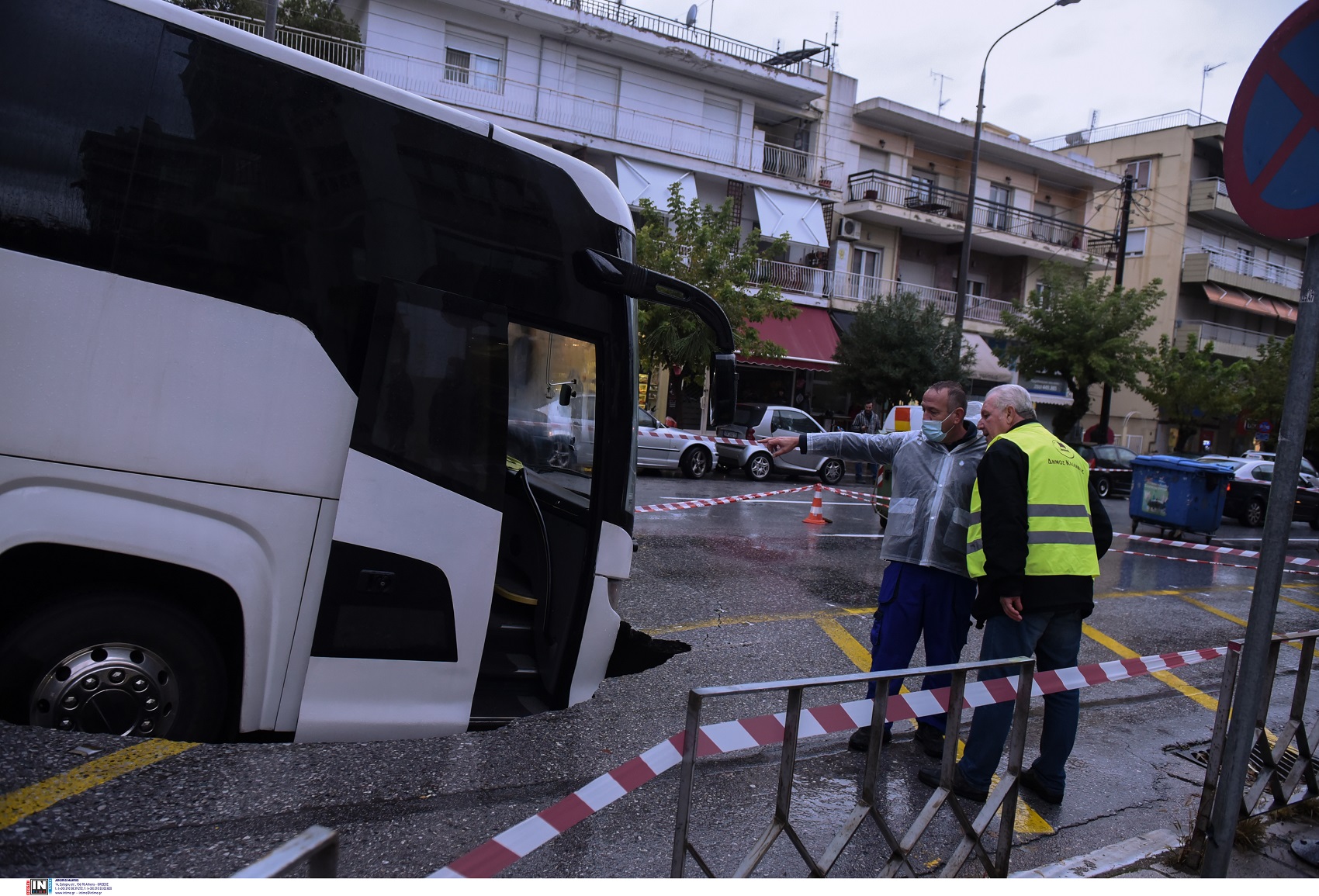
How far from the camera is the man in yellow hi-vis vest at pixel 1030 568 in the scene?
3.82 meters

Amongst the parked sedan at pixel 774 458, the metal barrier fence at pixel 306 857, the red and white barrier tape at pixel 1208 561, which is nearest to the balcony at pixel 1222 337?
the parked sedan at pixel 774 458

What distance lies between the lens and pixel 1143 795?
4.30m

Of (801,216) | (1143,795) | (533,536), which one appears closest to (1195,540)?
(1143,795)

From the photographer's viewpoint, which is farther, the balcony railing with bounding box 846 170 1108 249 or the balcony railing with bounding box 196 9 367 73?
the balcony railing with bounding box 846 170 1108 249

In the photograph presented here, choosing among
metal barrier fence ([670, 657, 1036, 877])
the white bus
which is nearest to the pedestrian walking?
the white bus

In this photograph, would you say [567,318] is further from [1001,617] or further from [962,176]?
[962,176]

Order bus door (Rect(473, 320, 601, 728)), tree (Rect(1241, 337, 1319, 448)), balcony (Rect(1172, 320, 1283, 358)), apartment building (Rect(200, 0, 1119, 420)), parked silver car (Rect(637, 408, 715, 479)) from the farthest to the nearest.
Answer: balcony (Rect(1172, 320, 1283, 358))
tree (Rect(1241, 337, 1319, 448))
apartment building (Rect(200, 0, 1119, 420))
parked silver car (Rect(637, 408, 715, 479))
bus door (Rect(473, 320, 601, 728))

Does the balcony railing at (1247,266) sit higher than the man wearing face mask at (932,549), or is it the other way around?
the balcony railing at (1247,266)

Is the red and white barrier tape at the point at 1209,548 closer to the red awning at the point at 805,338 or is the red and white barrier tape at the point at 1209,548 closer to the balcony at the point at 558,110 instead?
the red awning at the point at 805,338

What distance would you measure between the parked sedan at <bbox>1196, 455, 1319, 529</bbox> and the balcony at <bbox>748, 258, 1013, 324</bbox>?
9334 millimetres

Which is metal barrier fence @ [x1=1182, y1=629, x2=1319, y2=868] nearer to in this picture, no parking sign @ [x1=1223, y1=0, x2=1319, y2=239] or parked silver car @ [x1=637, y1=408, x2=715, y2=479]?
no parking sign @ [x1=1223, y1=0, x2=1319, y2=239]

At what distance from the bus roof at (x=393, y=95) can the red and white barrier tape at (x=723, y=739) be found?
2437 mm

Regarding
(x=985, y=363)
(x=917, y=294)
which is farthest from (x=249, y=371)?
(x=985, y=363)

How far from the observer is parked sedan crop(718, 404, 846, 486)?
18688mm
